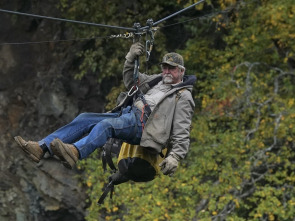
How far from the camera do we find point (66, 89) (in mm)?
17281

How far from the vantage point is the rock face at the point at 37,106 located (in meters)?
17.0

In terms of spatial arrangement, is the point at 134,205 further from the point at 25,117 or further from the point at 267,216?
the point at 25,117

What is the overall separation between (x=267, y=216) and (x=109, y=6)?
4937mm

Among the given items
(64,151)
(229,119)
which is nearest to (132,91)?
(64,151)

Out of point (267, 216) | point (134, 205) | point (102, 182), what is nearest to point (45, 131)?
point (102, 182)

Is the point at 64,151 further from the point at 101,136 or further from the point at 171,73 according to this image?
the point at 171,73

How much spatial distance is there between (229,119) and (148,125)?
730cm

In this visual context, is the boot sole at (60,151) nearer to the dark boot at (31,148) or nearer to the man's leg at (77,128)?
the dark boot at (31,148)

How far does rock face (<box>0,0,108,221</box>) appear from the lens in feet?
55.9

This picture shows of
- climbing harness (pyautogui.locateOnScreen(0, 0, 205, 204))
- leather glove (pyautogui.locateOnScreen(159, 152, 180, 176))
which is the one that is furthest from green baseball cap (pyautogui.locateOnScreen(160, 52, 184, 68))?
leather glove (pyautogui.locateOnScreen(159, 152, 180, 176))

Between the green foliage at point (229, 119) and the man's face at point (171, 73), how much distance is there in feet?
16.2

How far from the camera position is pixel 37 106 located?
17625 mm

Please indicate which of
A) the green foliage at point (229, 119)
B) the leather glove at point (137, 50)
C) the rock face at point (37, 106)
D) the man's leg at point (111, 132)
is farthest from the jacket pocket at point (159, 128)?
the rock face at point (37, 106)

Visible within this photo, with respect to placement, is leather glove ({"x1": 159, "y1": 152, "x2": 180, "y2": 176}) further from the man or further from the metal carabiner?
the metal carabiner
